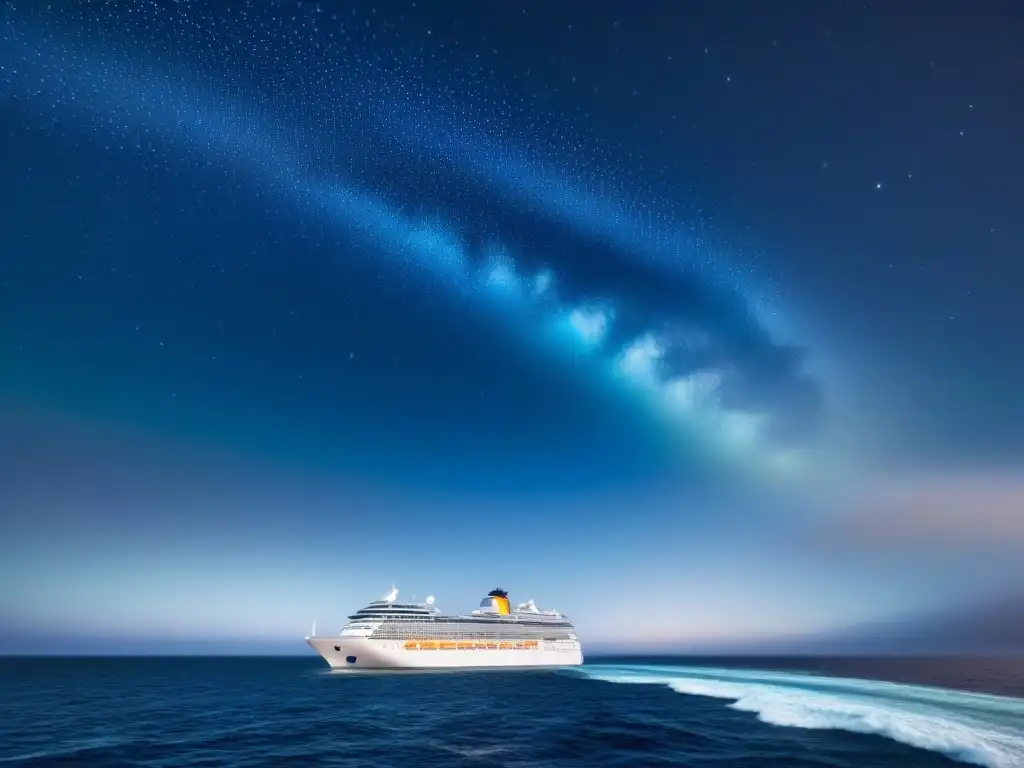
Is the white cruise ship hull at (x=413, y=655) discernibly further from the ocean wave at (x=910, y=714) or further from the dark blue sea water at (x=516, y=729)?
the ocean wave at (x=910, y=714)

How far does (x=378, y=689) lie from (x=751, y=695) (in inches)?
1826

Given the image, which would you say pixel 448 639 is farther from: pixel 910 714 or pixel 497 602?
pixel 910 714

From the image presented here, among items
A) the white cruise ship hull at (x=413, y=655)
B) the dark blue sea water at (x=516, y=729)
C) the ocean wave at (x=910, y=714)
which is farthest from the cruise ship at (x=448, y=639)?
the ocean wave at (x=910, y=714)

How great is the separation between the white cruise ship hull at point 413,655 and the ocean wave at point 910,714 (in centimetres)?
5008

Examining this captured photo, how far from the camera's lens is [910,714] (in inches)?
1873

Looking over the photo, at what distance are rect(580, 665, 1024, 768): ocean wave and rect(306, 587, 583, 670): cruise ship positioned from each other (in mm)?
50352

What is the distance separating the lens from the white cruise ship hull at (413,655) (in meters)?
98.4

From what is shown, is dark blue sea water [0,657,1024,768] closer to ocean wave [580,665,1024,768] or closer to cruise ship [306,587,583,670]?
ocean wave [580,665,1024,768]

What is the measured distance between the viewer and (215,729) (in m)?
42.9

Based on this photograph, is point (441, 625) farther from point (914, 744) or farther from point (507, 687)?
point (914, 744)

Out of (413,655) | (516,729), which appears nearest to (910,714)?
(516,729)

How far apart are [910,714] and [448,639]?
259 ft

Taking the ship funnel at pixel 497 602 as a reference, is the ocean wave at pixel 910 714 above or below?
below

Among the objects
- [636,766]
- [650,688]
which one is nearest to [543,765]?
[636,766]
